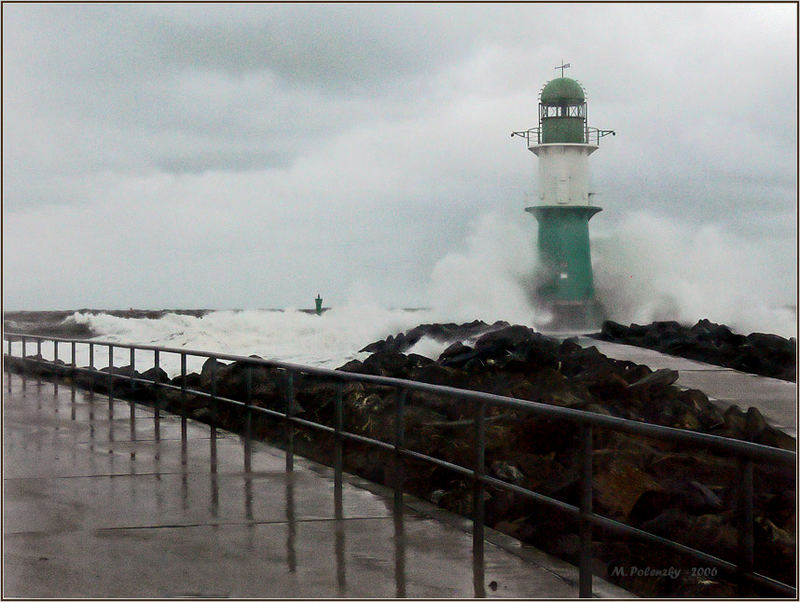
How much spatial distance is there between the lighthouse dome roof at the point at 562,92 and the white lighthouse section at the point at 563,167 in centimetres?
261

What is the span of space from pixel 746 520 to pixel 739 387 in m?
20.1

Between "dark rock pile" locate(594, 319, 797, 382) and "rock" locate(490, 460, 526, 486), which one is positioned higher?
"rock" locate(490, 460, 526, 486)

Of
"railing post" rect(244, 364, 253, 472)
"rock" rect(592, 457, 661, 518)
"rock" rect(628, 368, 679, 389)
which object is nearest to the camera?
"rock" rect(592, 457, 661, 518)

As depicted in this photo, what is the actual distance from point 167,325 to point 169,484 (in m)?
64.4

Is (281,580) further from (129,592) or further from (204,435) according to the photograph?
(204,435)

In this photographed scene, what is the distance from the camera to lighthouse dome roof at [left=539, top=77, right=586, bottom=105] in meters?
49.5

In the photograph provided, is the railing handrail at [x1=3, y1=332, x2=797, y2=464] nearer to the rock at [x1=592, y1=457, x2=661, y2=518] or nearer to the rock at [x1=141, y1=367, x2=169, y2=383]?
the rock at [x1=592, y1=457, x2=661, y2=518]

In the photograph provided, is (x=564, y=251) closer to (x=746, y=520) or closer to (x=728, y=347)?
(x=728, y=347)

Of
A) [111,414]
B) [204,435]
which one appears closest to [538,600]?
[204,435]

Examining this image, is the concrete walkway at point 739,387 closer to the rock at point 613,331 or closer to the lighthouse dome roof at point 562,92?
the rock at point 613,331

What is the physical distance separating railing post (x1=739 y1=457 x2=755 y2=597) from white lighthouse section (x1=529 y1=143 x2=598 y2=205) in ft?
147

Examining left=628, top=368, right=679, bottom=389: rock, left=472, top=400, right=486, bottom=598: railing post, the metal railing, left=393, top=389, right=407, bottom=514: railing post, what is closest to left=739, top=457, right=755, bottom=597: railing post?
the metal railing

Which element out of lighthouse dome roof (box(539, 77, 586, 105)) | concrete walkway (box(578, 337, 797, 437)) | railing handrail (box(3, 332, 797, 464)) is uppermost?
lighthouse dome roof (box(539, 77, 586, 105))

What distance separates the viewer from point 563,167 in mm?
48656
